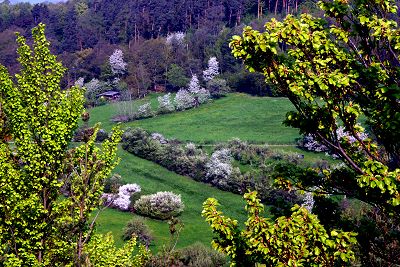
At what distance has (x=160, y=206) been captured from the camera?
5081 centimetres

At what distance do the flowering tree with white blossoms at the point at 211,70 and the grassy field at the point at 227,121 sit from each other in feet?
33.9

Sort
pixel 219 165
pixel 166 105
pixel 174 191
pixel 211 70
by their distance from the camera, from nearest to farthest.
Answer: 1. pixel 174 191
2. pixel 219 165
3. pixel 166 105
4. pixel 211 70

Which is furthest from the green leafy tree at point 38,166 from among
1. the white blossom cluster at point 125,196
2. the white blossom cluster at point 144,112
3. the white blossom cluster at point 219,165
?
the white blossom cluster at point 144,112

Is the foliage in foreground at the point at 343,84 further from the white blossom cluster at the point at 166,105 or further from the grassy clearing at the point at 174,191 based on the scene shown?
the white blossom cluster at the point at 166,105

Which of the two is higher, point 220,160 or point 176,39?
point 176,39

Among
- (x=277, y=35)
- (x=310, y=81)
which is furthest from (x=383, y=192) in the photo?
(x=277, y=35)

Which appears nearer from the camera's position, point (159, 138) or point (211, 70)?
point (159, 138)

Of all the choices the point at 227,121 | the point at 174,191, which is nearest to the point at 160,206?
the point at 174,191

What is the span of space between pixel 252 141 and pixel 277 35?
63.4 meters

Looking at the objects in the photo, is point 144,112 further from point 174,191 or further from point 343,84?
point 343,84

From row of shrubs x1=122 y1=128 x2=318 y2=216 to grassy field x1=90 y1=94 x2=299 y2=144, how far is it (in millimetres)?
5686

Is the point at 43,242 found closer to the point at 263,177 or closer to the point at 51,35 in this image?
the point at 263,177

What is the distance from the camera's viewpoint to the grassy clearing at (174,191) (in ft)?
150

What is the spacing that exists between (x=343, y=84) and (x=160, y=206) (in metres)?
Result: 42.7
